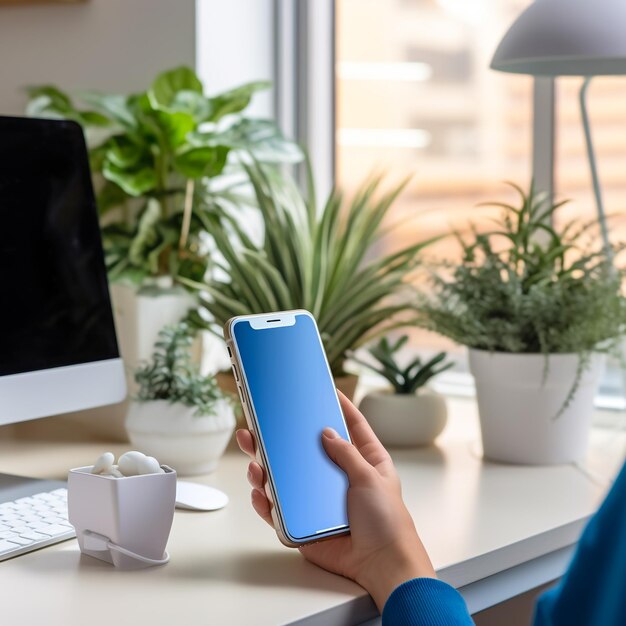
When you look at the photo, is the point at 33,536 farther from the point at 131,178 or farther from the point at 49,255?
the point at 131,178

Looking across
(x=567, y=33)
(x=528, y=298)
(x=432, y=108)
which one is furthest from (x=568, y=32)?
(x=432, y=108)

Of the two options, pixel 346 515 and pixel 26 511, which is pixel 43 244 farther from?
pixel 346 515

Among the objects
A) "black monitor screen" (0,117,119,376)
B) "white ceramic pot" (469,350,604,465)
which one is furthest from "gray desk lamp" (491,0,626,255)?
"black monitor screen" (0,117,119,376)

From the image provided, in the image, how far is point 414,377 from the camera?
1.43 metres

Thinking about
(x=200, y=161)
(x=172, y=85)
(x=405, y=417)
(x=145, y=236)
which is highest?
(x=172, y=85)

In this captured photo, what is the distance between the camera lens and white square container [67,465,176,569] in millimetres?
885

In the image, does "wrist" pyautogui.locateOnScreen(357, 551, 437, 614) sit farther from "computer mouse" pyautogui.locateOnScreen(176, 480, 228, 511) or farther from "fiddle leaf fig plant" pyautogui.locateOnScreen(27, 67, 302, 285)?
"fiddle leaf fig plant" pyautogui.locateOnScreen(27, 67, 302, 285)

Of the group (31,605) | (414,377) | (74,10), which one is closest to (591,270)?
(414,377)

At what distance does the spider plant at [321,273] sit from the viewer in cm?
145

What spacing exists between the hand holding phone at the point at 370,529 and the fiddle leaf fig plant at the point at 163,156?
0.64 metres

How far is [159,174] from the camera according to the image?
1596mm

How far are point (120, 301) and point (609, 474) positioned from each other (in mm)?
710

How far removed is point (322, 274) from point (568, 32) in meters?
0.46

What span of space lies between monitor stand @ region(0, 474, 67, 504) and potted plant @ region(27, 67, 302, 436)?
14.2 inches
